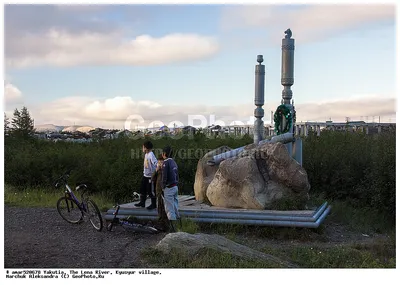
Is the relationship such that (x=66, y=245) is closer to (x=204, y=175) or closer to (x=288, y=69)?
(x=204, y=175)

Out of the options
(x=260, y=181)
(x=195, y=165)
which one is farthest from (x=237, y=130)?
(x=260, y=181)

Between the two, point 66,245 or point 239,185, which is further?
point 239,185

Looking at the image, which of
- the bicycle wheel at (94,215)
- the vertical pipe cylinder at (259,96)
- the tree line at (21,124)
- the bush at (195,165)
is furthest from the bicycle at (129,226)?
the tree line at (21,124)

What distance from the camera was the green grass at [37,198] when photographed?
13.0 metres

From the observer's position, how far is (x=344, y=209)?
12250mm

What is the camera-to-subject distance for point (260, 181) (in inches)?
402

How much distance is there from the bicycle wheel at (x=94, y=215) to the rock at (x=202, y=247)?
2.27 metres

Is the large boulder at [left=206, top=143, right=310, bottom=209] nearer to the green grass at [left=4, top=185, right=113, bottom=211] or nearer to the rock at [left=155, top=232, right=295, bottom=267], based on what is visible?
the rock at [left=155, top=232, right=295, bottom=267]

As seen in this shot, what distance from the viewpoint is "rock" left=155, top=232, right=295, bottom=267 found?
23.4 ft

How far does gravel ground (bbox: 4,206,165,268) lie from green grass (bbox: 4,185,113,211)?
2077 mm

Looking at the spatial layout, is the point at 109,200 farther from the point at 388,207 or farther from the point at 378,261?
the point at 378,261

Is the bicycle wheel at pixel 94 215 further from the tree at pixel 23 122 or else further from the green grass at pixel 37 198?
the tree at pixel 23 122

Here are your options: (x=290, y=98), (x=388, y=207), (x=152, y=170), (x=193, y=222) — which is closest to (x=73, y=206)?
(x=152, y=170)

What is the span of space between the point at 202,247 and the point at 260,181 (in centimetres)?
335
